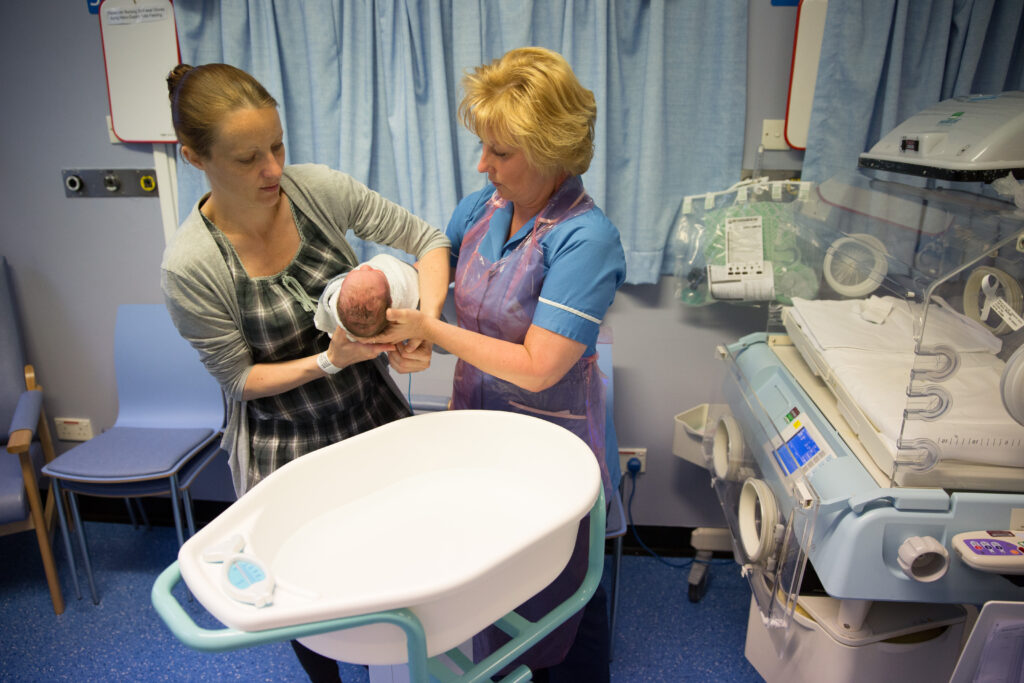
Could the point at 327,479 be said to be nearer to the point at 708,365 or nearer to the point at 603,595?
the point at 603,595

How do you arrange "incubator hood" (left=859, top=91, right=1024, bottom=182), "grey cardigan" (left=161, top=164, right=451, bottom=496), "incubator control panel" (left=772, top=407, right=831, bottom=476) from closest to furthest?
"grey cardigan" (left=161, top=164, right=451, bottom=496) < "incubator hood" (left=859, top=91, right=1024, bottom=182) < "incubator control panel" (left=772, top=407, right=831, bottom=476)

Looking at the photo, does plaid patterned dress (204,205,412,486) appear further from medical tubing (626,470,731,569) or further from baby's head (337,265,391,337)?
medical tubing (626,470,731,569)

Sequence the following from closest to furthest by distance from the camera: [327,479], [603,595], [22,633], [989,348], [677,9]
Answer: [327,479]
[989,348]
[603,595]
[677,9]
[22,633]

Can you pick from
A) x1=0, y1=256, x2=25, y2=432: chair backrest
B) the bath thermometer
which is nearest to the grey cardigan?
the bath thermometer

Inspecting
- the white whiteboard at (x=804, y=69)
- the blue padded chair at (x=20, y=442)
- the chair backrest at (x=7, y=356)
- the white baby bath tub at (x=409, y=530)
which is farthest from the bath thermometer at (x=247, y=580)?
the chair backrest at (x=7, y=356)

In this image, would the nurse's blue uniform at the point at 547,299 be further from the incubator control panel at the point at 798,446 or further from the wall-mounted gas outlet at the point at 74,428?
the wall-mounted gas outlet at the point at 74,428

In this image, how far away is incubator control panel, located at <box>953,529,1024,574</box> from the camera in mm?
1255

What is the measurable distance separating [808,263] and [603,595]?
1.20m

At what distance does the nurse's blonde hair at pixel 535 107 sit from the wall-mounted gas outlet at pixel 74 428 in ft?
7.88

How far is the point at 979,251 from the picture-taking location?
4.83 ft

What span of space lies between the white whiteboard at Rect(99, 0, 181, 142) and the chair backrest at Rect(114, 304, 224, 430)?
0.64 meters

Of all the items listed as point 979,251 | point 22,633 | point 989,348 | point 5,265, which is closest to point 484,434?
point 989,348

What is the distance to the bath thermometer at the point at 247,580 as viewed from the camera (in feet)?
2.73

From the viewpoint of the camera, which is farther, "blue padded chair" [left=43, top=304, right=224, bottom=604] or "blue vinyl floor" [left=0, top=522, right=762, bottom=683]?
"blue padded chair" [left=43, top=304, right=224, bottom=604]
